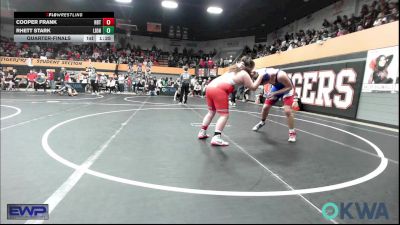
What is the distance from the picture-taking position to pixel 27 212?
5.46 feet

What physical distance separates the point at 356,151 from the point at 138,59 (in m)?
28.2

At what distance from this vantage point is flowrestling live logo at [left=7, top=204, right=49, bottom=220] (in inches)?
64.4

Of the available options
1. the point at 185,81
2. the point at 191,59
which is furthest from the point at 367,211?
the point at 191,59

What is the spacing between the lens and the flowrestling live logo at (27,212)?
1.63 metres

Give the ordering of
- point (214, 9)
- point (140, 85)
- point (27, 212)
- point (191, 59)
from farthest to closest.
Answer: point (191, 59)
point (140, 85)
point (214, 9)
point (27, 212)

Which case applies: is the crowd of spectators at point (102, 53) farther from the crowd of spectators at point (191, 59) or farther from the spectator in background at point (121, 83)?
the spectator in background at point (121, 83)

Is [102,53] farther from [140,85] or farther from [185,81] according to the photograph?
[185,81]

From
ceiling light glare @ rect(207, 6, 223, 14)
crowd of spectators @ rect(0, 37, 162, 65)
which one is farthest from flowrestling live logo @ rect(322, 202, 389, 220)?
crowd of spectators @ rect(0, 37, 162, 65)

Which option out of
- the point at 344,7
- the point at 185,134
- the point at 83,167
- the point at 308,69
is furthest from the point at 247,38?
the point at 83,167

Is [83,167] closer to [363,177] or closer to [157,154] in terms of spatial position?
[157,154]
